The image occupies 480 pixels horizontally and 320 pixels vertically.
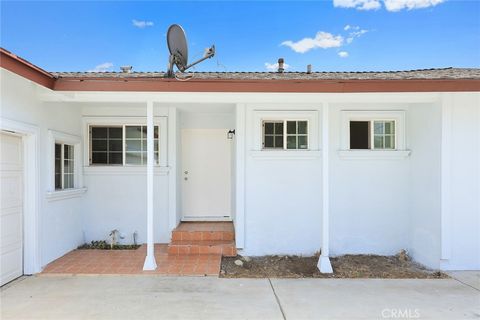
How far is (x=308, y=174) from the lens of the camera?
20.8 feet

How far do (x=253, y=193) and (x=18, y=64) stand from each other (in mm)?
4315

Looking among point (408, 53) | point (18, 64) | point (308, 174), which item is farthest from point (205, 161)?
point (408, 53)

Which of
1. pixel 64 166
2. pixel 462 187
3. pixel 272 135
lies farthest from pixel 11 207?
pixel 462 187

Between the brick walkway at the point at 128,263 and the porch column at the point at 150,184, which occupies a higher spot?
the porch column at the point at 150,184

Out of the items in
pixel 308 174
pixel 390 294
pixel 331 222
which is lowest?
pixel 390 294

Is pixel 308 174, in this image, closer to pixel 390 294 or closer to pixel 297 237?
pixel 297 237

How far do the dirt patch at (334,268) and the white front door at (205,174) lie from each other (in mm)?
1912

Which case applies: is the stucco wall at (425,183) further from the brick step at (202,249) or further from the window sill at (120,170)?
the window sill at (120,170)

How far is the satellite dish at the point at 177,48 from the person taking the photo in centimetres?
467

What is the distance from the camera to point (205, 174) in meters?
7.76

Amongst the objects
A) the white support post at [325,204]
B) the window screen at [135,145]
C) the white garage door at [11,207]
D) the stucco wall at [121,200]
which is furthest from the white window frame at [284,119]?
the white garage door at [11,207]

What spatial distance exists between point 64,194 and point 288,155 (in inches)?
176

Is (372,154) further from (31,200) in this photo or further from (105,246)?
(31,200)

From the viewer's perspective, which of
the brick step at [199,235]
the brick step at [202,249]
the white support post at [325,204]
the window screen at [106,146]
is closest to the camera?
the white support post at [325,204]
